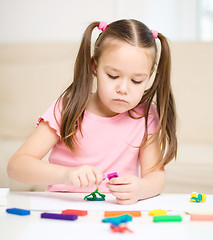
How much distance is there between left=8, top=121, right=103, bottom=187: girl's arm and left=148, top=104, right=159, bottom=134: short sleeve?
11.4 inches

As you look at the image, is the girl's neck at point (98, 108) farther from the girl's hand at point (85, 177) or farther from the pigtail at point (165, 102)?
the girl's hand at point (85, 177)

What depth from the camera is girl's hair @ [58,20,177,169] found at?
1045mm

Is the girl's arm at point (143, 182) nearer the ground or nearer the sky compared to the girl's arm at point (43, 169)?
nearer the ground

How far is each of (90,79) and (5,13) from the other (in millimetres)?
1652

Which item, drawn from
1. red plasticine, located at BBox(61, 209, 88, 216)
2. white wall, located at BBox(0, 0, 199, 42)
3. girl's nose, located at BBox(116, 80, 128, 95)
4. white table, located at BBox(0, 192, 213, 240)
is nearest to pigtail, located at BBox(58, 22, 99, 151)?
girl's nose, located at BBox(116, 80, 128, 95)

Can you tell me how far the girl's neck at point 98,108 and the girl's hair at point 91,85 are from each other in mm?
55

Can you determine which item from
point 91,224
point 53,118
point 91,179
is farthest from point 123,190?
point 53,118

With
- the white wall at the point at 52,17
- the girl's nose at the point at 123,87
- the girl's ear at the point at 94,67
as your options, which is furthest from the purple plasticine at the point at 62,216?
the white wall at the point at 52,17

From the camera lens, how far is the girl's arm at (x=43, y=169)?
2.64 ft

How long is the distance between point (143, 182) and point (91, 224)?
0.31 m

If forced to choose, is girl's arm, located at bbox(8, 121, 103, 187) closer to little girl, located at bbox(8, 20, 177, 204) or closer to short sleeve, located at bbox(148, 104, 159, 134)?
little girl, located at bbox(8, 20, 177, 204)

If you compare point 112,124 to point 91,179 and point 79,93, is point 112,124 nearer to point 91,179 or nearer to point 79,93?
point 79,93

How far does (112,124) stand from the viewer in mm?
1185

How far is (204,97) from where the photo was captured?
2.06m
